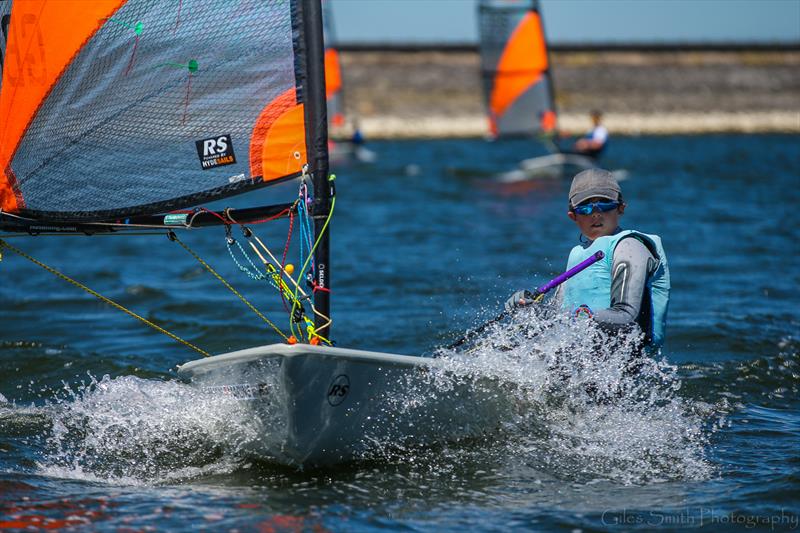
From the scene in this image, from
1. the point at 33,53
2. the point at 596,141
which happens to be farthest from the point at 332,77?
the point at 33,53

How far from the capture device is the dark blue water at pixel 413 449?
3.79m

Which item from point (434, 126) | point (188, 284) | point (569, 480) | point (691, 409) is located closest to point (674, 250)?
point (188, 284)

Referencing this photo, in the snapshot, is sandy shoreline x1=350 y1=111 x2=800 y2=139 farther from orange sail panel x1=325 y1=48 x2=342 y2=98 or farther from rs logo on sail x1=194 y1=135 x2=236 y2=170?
rs logo on sail x1=194 y1=135 x2=236 y2=170

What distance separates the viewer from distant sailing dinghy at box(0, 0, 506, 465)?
4.03 metres

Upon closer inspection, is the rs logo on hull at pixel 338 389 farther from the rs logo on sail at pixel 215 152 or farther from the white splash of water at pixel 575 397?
the rs logo on sail at pixel 215 152

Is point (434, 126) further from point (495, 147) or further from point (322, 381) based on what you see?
point (322, 381)

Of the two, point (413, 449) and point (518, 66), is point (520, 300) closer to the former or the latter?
point (413, 449)

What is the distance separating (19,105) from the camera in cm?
476

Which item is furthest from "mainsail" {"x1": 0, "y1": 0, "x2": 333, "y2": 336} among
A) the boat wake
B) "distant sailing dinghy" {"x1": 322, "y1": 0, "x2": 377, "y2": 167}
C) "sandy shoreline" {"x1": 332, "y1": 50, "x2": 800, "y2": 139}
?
"sandy shoreline" {"x1": 332, "y1": 50, "x2": 800, "y2": 139}

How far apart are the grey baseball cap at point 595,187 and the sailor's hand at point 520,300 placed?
44 cm

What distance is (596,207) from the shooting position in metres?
4.30

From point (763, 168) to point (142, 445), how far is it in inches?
879

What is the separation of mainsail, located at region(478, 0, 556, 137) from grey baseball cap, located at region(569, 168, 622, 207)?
1820cm

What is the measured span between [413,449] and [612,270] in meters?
1.15
